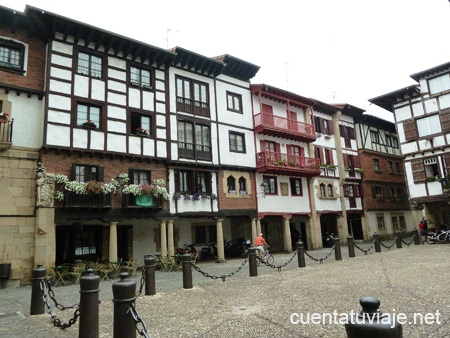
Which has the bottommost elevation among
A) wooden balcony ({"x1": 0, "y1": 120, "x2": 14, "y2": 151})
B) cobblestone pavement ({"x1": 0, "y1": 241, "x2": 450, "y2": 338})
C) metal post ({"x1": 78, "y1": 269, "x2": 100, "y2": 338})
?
cobblestone pavement ({"x1": 0, "y1": 241, "x2": 450, "y2": 338})

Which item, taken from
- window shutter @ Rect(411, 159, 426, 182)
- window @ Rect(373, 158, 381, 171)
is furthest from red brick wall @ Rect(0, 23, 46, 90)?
window @ Rect(373, 158, 381, 171)

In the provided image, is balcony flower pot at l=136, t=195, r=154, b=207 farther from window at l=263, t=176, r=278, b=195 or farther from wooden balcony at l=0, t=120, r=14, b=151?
window at l=263, t=176, r=278, b=195

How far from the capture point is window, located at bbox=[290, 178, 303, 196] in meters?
24.7

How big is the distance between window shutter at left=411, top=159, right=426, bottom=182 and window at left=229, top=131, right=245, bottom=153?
13.8m

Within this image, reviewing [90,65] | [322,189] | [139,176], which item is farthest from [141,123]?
[322,189]

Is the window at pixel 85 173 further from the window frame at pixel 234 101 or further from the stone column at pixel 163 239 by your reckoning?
the window frame at pixel 234 101

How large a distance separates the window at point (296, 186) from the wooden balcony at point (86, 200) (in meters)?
13.9

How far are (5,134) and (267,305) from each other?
42.5ft

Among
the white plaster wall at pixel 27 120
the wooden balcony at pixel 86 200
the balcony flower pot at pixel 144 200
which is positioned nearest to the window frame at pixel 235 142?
the balcony flower pot at pixel 144 200

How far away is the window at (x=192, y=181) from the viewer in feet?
61.6

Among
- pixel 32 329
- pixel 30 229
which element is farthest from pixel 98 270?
pixel 32 329

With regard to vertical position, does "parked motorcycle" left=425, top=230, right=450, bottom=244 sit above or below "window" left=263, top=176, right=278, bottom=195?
below

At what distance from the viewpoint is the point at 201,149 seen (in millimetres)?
20203

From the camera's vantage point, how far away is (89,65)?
54.5 ft
